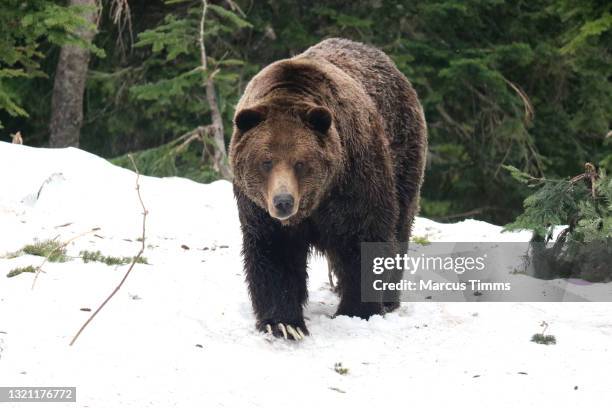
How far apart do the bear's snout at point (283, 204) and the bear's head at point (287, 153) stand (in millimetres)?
34

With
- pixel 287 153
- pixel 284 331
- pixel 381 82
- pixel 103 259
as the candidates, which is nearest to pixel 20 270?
pixel 103 259

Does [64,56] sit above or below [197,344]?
above

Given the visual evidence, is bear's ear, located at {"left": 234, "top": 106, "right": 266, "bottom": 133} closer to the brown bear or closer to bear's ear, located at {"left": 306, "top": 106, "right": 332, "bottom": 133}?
the brown bear

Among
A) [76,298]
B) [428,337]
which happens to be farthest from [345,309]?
[76,298]

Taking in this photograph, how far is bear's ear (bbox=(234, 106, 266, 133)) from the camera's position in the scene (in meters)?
5.62

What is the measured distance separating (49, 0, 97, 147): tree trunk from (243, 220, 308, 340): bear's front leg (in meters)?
8.03

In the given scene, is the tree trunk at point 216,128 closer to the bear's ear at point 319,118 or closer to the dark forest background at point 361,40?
the dark forest background at point 361,40

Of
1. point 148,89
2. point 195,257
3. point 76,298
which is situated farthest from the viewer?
point 148,89

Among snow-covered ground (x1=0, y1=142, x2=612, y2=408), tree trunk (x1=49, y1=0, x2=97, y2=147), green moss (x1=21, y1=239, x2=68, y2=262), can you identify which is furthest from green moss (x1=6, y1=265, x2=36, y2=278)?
tree trunk (x1=49, y1=0, x2=97, y2=147)

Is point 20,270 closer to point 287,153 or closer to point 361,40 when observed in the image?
point 287,153

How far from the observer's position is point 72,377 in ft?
14.3

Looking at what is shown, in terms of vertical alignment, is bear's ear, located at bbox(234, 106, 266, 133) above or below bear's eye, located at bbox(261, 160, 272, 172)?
above

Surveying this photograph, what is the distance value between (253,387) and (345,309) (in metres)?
1.70

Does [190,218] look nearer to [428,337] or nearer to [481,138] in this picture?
[428,337]
